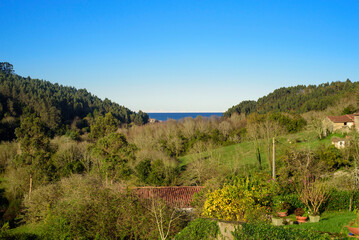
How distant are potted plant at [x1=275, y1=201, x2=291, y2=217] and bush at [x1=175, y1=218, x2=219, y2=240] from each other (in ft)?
22.5

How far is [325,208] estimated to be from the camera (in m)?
16.4

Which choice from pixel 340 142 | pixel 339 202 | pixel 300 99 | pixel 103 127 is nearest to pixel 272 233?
pixel 339 202

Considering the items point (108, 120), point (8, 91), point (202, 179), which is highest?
point (8, 91)

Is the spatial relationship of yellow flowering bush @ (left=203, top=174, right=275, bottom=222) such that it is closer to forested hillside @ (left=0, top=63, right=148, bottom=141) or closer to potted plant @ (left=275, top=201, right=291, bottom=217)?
potted plant @ (left=275, top=201, right=291, bottom=217)

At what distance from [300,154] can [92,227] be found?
67.9 feet

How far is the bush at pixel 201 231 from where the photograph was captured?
9695 millimetres

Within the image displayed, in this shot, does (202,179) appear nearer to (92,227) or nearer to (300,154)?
(300,154)

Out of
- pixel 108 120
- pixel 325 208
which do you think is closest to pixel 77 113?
pixel 108 120

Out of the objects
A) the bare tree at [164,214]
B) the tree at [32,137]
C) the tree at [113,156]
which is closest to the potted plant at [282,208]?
the bare tree at [164,214]

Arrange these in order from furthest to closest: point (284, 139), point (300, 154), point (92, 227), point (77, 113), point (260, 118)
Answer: point (77, 113) < point (260, 118) < point (284, 139) < point (300, 154) < point (92, 227)

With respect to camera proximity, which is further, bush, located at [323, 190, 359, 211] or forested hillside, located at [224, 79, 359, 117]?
forested hillside, located at [224, 79, 359, 117]

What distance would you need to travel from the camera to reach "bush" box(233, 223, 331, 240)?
748cm

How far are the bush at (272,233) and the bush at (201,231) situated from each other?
115cm

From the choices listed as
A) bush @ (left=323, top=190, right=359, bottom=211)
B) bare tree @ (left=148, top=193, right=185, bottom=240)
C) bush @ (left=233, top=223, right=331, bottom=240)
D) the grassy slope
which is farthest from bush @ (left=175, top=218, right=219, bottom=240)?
the grassy slope
